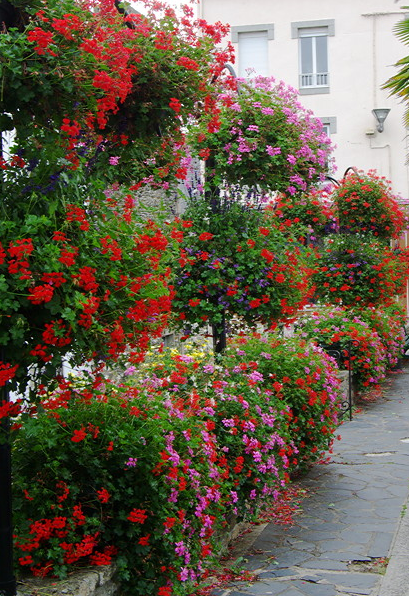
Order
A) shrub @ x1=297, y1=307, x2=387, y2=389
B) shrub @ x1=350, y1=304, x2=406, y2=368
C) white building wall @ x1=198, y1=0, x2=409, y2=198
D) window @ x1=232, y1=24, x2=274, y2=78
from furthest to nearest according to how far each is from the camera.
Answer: window @ x1=232, y1=24, x2=274, y2=78
white building wall @ x1=198, y1=0, x2=409, y2=198
shrub @ x1=350, y1=304, x2=406, y2=368
shrub @ x1=297, y1=307, x2=387, y2=389

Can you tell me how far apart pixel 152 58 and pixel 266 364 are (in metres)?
3.90

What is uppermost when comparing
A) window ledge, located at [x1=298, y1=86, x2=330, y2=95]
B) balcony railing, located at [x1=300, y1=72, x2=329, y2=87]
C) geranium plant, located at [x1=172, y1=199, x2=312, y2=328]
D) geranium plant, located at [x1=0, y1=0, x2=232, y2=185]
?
balcony railing, located at [x1=300, y1=72, x2=329, y2=87]

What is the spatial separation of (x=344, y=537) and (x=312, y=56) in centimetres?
2099

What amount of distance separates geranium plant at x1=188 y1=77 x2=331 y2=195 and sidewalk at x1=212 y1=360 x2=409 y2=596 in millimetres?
3022

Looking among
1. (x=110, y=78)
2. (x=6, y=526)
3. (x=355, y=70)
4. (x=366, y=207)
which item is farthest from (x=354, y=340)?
(x=355, y=70)

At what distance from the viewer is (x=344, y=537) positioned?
6.41 m

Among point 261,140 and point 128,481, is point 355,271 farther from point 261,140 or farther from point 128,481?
point 128,481

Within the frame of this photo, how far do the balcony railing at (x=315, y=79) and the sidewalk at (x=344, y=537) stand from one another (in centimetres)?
1737

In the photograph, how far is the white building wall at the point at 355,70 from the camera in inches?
966

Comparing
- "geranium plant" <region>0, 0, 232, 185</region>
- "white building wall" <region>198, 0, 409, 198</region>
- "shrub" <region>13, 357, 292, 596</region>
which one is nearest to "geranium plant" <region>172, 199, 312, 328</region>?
"geranium plant" <region>0, 0, 232, 185</region>

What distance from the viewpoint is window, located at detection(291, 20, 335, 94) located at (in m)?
24.9

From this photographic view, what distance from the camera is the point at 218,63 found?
15.1ft

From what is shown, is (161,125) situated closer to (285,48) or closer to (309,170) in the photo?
(309,170)

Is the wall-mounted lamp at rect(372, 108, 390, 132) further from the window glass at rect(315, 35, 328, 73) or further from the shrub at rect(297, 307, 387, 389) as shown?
the shrub at rect(297, 307, 387, 389)
